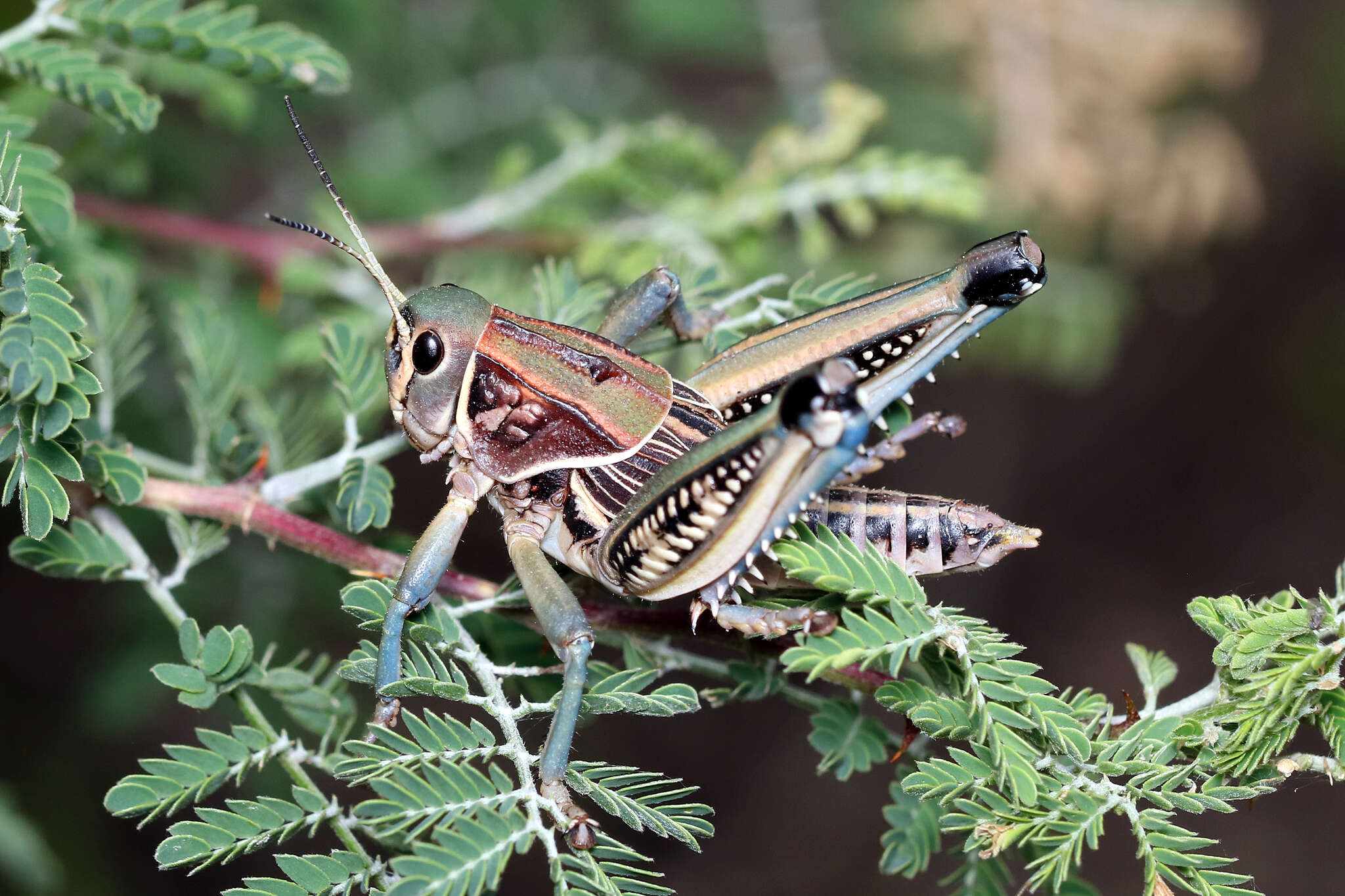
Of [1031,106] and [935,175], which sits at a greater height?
[1031,106]

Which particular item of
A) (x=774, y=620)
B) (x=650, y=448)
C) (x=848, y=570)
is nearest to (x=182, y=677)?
(x=650, y=448)

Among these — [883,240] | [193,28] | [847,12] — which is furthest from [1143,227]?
[193,28]

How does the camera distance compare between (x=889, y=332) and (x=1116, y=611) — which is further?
(x=1116, y=611)

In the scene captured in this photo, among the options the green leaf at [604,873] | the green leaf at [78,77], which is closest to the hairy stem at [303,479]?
the green leaf at [78,77]

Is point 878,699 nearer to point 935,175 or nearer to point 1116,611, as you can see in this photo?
point 935,175

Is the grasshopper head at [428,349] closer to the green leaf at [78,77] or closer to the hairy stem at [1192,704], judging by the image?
the green leaf at [78,77]

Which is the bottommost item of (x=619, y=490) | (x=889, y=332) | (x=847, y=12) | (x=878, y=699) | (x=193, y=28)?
(x=878, y=699)
